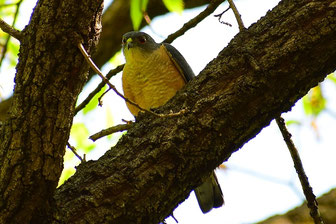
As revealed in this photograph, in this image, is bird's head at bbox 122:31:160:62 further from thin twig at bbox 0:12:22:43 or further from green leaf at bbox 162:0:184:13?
thin twig at bbox 0:12:22:43

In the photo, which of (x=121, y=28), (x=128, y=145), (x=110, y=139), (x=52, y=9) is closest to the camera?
(x=52, y=9)

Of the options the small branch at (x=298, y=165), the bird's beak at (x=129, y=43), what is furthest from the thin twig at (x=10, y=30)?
the bird's beak at (x=129, y=43)

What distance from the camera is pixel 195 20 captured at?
421 centimetres

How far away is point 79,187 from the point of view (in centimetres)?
293

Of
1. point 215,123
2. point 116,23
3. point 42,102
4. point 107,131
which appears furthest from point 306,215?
point 116,23

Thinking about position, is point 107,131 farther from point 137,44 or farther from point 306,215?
point 137,44

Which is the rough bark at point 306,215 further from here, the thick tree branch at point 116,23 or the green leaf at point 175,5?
the thick tree branch at point 116,23

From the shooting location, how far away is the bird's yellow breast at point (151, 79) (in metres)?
5.13

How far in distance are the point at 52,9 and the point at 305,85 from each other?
5.01 ft

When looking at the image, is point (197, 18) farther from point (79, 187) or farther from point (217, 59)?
point (79, 187)

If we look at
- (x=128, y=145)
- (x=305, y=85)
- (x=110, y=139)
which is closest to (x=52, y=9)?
(x=128, y=145)

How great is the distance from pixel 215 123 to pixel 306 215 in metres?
1.57

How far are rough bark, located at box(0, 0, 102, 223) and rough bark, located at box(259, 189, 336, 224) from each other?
2.04 metres

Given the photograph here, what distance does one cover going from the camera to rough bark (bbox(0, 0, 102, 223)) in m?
2.50
